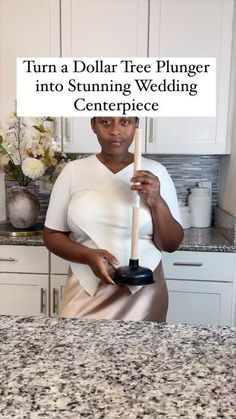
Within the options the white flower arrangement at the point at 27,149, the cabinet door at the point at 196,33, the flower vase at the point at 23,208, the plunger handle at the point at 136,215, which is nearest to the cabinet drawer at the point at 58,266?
the flower vase at the point at 23,208

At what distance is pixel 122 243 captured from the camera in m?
1.03

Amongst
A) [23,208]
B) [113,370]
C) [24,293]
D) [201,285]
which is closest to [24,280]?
[24,293]

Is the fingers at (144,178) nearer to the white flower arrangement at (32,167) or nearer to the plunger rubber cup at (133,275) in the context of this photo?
the plunger rubber cup at (133,275)

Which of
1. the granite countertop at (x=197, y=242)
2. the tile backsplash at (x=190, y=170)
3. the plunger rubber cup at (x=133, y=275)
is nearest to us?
the plunger rubber cup at (x=133, y=275)

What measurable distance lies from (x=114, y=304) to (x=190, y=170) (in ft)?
4.75

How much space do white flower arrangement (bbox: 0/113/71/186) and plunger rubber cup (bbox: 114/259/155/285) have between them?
1.08 metres

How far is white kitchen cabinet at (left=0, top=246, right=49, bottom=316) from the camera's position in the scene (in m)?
1.91

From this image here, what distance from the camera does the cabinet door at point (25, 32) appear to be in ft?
6.63

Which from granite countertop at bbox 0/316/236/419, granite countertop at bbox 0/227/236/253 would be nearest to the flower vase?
granite countertop at bbox 0/227/236/253

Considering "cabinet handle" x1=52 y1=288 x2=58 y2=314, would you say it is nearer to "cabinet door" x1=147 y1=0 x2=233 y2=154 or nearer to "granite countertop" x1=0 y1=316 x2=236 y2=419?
"cabinet door" x1=147 y1=0 x2=233 y2=154

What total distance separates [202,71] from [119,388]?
0.87 m

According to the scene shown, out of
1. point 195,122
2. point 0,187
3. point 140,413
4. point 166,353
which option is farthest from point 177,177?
point 140,413

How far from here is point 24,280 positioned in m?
1.94

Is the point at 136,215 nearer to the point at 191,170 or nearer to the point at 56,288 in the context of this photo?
the point at 56,288
